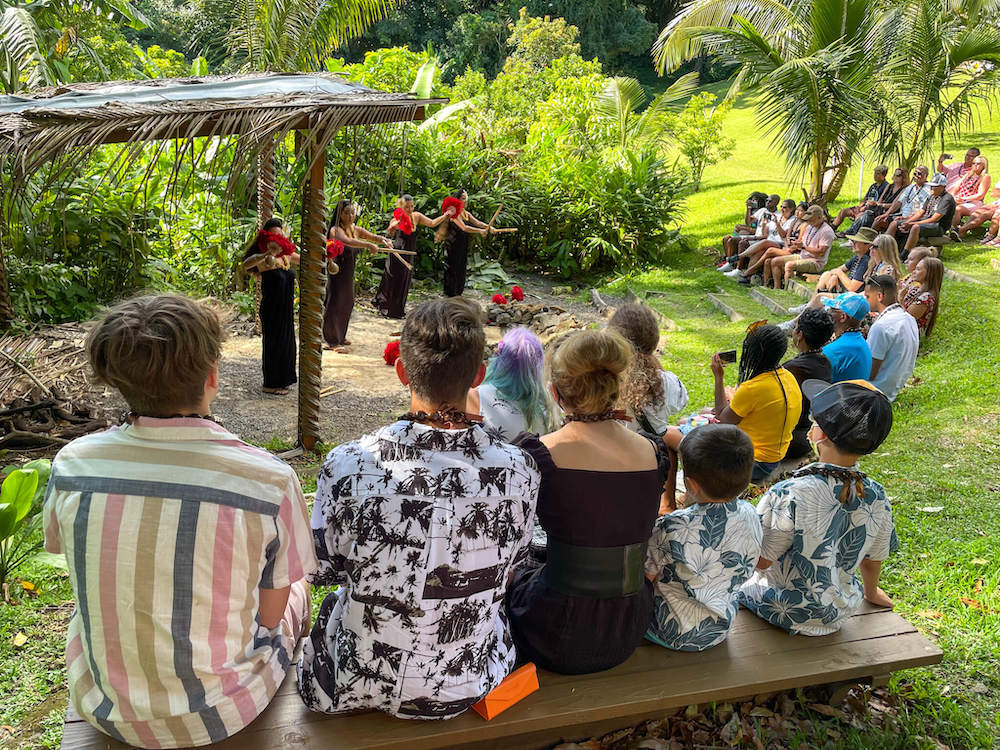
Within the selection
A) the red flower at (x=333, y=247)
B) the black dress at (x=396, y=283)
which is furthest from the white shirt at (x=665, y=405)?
the black dress at (x=396, y=283)

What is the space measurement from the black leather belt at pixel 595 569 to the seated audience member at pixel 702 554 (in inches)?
7.7

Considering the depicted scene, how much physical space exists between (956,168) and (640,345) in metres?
11.1

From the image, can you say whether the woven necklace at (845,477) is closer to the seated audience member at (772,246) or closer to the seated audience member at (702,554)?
the seated audience member at (702,554)

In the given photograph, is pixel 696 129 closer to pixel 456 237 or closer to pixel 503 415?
pixel 456 237

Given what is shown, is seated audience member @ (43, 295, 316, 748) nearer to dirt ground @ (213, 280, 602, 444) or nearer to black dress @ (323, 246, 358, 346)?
dirt ground @ (213, 280, 602, 444)

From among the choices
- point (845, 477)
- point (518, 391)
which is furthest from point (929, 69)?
point (845, 477)

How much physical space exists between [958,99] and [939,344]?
17.7 feet

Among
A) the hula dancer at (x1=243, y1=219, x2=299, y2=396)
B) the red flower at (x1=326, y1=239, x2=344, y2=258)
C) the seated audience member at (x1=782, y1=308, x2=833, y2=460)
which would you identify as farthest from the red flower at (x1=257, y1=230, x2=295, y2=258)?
the seated audience member at (x1=782, y1=308, x2=833, y2=460)

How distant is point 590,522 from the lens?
2402mm

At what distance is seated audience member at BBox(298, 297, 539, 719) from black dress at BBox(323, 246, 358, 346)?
21.0 feet

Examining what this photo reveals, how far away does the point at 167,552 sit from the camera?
190cm

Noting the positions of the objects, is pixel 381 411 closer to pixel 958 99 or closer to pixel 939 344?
pixel 939 344

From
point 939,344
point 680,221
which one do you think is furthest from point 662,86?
point 939,344

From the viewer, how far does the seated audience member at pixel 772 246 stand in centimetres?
1126
